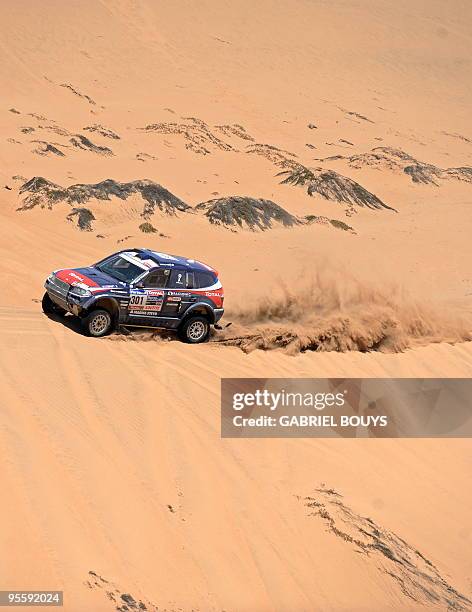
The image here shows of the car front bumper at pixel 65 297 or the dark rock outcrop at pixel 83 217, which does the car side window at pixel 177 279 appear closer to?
the car front bumper at pixel 65 297

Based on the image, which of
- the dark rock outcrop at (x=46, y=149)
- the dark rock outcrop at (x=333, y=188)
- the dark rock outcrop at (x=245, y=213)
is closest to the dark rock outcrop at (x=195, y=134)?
the dark rock outcrop at (x=333, y=188)

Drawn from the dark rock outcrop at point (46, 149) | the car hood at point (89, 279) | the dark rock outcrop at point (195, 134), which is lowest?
the car hood at point (89, 279)

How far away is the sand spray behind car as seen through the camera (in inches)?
570

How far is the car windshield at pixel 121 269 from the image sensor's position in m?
13.7

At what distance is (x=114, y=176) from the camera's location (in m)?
29.0

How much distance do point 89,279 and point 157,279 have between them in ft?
3.67

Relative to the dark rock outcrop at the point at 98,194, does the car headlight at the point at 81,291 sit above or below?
below

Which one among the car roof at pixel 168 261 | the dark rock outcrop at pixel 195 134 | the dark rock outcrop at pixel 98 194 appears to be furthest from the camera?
the dark rock outcrop at pixel 195 134

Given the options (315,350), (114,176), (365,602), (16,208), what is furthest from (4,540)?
(114,176)

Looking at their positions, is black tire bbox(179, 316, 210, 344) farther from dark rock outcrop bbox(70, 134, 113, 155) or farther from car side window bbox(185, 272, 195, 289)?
dark rock outcrop bbox(70, 134, 113, 155)

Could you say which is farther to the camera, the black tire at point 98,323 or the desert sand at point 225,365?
the black tire at point 98,323

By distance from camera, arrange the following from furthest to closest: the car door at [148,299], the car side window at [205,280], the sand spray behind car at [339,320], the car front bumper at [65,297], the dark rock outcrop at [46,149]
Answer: the dark rock outcrop at [46,149]
the sand spray behind car at [339,320]
the car side window at [205,280]
the car door at [148,299]
the car front bumper at [65,297]

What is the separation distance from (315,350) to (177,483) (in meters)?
5.65

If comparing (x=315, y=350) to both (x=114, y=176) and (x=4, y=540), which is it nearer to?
(x=4, y=540)
